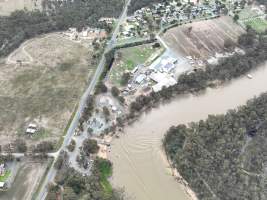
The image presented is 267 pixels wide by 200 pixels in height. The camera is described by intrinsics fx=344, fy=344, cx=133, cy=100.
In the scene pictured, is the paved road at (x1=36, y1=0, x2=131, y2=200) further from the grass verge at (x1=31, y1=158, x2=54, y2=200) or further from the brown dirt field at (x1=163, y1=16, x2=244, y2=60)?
the brown dirt field at (x1=163, y1=16, x2=244, y2=60)

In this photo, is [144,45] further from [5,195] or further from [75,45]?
[5,195]

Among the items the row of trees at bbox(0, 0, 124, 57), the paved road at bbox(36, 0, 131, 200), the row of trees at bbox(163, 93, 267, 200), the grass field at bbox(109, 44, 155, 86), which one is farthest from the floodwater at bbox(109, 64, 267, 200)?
the row of trees at bbox(0, 0, 124, 57)

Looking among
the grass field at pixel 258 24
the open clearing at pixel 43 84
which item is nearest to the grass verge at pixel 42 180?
the open clearing at pixel 43 84

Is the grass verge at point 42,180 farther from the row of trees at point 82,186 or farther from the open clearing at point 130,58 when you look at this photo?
the open clearing at point 130,58

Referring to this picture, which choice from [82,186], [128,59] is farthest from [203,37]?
[82,186]

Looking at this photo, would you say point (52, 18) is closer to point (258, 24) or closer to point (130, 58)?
point (130, 58)

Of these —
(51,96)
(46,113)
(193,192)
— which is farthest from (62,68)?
(193,192)

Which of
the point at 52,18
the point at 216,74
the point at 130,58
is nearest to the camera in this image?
the point at 216,74
